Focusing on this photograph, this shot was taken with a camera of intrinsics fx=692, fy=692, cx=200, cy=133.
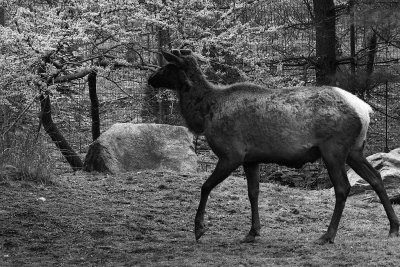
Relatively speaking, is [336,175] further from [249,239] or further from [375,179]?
[249,239]

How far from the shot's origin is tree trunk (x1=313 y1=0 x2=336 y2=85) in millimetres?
13148

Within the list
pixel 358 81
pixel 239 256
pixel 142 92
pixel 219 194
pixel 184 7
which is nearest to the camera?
pixel 239 256

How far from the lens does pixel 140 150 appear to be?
10930 mm

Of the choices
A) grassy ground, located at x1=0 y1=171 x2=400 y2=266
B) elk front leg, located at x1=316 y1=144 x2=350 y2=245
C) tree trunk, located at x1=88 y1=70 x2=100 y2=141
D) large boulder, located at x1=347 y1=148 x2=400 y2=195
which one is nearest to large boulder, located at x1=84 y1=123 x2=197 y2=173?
grassy ground, located at x1=0 y1=171 x2=400 y2=266

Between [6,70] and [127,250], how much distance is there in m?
3.69

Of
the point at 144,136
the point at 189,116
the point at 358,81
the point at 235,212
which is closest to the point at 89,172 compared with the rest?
the point at 144,136

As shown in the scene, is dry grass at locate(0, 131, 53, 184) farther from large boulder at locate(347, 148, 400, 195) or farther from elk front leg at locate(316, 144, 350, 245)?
large boulder at locate(347, 148, 400, 195)

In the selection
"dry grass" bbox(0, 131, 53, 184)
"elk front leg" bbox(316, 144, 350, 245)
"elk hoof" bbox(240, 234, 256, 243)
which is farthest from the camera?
"dry grass" bbox(0, 131, 53, 184)

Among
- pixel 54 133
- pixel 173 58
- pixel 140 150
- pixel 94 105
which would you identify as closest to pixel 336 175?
pixel 173 58

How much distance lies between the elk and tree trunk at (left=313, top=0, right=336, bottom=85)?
6.30m

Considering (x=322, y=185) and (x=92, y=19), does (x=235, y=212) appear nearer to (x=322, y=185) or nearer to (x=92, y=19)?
(x=92, y=19)

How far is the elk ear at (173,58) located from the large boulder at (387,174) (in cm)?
414

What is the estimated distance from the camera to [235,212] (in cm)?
871

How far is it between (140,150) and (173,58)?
3.94m
